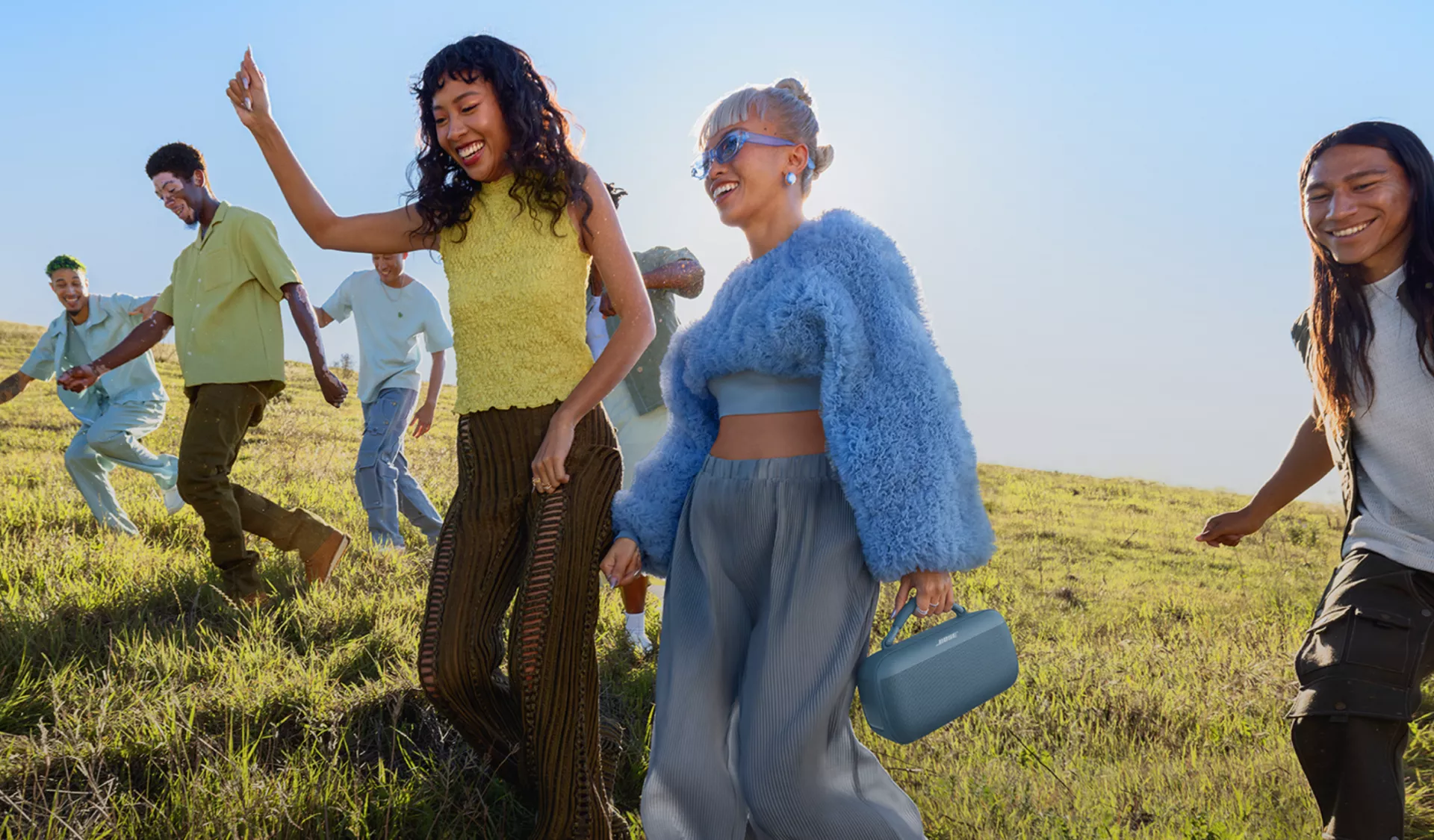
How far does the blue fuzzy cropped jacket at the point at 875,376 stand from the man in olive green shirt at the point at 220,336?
11.0 feet

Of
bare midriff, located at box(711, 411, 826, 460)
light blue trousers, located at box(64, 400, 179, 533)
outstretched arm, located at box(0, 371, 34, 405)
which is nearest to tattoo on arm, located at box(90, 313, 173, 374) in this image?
outstretched arm, located at box(0, 371, 34, 405)

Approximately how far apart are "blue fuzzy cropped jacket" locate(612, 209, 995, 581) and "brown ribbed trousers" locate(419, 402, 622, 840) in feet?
2.09

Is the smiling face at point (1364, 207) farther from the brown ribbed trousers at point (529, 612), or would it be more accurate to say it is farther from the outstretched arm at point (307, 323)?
the outstretched arm at point (307, 323)

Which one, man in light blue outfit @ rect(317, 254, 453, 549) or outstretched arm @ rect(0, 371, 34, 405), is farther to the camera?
man in light blue outfit @ rect(317, 254, 453, 549)

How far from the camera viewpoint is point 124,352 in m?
5.86

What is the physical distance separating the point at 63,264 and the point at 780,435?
24.0ft

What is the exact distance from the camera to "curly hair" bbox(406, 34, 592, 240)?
3.07m

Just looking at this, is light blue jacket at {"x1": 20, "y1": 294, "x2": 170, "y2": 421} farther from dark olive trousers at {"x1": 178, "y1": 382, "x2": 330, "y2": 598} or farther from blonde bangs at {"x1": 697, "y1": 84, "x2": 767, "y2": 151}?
blonde bangs at {"x1": 697, "y1": 84, "x2": 767, "y2": 151}

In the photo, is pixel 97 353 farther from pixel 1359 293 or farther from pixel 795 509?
pixel 1359 293

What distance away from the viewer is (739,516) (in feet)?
9.09

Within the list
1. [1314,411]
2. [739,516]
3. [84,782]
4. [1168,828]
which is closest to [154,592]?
[84,782]

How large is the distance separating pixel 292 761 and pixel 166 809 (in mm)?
392

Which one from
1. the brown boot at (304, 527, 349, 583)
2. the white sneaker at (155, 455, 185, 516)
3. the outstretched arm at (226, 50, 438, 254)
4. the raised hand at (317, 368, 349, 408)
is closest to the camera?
the outstretched arm at (226, 50, 438, 254)

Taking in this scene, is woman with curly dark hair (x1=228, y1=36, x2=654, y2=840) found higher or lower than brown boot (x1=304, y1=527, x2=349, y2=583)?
higher
